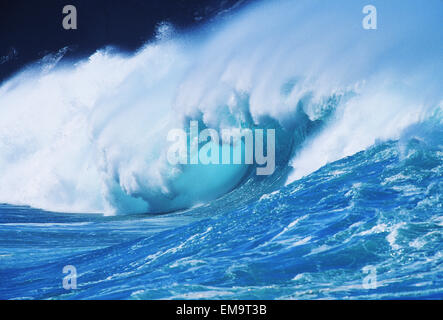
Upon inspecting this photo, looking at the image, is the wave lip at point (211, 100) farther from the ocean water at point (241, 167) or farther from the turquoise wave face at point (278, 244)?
the turquoise wave face at point (278, 244)

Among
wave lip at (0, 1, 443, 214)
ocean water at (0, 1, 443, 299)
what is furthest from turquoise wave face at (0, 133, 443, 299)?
wave lip at (0, 1, 443, 214)

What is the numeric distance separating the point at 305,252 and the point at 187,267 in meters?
0.85

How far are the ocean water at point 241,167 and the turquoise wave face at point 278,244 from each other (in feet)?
0.04

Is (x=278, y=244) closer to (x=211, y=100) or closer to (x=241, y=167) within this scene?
(x=241, y=167)

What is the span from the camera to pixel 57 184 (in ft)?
18.6

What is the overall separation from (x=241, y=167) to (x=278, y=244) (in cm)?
89

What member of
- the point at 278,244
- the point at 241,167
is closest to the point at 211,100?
the point at 241,167

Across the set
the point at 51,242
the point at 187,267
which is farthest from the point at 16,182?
the point at 187,267

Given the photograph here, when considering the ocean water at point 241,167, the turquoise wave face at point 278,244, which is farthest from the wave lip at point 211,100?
the turquoise wave face at point 278,244

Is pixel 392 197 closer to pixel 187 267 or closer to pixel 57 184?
pixel 187 267

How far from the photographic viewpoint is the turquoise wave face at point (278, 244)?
3.77m

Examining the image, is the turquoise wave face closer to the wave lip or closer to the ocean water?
the ocean water

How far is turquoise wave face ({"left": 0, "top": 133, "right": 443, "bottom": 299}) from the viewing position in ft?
12.4

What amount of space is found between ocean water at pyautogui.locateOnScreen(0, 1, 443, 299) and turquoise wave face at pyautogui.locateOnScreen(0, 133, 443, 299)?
0.01m
